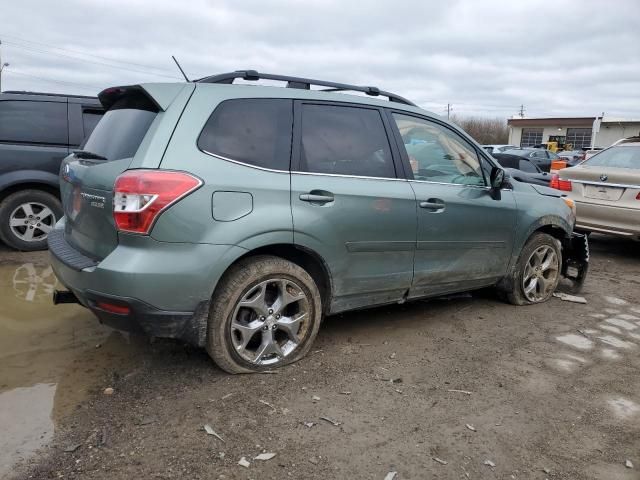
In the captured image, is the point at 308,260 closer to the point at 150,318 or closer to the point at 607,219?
the point at 150,318

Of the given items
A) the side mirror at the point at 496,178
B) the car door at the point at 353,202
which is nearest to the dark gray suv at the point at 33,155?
the car door at the point at 353,202

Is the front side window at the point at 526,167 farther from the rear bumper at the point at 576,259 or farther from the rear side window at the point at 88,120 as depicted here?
the rear side window at the point at 88,120

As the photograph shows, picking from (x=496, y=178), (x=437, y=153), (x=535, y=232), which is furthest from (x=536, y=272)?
(x=437, y=153)

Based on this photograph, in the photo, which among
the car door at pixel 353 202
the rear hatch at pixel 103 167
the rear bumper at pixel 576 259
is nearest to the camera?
the rear hatch at pixel 103 167

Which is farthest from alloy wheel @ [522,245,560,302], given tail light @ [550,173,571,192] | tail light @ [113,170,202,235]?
tail light @ [113,170,202,235]

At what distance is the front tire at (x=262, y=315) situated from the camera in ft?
10.2

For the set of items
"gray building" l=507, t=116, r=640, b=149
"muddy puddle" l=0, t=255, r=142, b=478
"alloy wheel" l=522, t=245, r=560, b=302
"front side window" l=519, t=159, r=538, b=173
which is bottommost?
"muddy puddle" l=0, t=255, r=142, b=478

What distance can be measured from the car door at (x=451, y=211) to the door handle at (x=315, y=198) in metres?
0.80

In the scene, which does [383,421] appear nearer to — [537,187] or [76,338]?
[76,338]

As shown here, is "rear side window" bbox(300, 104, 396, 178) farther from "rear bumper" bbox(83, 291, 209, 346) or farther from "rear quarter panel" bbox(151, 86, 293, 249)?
"rear bumper" bbox(83, 291, 209, 346)

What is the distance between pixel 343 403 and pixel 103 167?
1.94m

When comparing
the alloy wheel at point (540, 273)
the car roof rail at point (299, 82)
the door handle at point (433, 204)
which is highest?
the car roof rail at point (299, 82)

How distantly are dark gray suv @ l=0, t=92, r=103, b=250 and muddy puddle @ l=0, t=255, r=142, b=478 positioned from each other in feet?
4.48

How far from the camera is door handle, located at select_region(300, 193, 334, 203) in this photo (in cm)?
327
